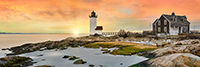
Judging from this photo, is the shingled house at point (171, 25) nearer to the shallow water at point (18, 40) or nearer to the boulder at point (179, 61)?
the boulder at point (179, 61)

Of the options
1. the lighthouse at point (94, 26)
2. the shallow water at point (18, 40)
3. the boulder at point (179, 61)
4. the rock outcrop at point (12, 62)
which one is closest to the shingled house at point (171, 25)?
the lighthouse at point (94, 26)

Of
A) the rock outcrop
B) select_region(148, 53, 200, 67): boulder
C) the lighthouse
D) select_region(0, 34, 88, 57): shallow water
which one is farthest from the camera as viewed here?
the lighthouse

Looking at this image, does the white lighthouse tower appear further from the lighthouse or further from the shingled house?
the shingled house

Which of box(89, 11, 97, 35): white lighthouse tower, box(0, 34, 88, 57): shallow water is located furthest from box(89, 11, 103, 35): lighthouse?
box(0, 34, 88, 57): shallow water

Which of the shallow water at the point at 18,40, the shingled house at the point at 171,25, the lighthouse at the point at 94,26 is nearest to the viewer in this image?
the shallow water at the point at 18,40

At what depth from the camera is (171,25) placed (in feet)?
128

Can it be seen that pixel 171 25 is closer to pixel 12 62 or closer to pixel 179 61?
pixel 179 61

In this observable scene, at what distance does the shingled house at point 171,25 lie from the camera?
39.7 meters

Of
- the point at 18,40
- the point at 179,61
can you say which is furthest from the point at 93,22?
the point at 179,61

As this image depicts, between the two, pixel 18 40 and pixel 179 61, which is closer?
pixel 179 61

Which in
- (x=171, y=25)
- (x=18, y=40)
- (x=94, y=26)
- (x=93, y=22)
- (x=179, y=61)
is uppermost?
(x=93, y=22)

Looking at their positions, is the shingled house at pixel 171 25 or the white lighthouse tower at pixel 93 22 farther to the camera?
the white lighthouse tower at pixel 93 22

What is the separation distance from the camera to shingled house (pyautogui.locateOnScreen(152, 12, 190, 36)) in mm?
39688

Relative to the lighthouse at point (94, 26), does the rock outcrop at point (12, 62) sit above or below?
below
